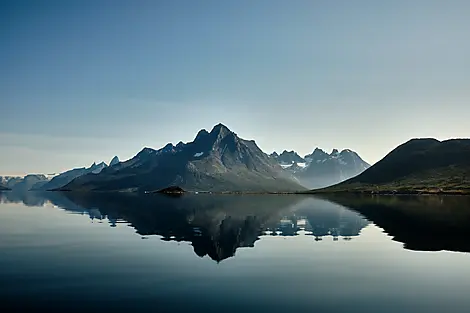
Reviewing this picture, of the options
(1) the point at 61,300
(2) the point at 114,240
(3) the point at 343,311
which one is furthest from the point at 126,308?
(2) the point at 114,240

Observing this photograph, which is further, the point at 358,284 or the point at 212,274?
the point at 212,274

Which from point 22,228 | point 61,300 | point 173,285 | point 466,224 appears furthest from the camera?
point 466,224

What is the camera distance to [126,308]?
95.7ft

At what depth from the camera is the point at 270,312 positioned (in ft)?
94.9

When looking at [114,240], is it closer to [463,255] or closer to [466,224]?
[463,255]

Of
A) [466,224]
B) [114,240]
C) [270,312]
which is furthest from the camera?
[466,224]

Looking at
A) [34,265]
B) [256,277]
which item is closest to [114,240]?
[34,265]

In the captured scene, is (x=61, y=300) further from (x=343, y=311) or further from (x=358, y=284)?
(x=358, y=284)

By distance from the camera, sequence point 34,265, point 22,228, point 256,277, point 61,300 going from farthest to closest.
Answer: point 22,228 < point 34,265 < point 256,277 < point 61,300

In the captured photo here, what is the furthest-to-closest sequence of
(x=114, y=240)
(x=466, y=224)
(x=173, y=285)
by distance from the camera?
1. (x=466, y=224)
2. (x=114, y=240)
3. (x=173, y=285)

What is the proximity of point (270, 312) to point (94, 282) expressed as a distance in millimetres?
18091

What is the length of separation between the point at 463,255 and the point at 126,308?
46305 millimetres

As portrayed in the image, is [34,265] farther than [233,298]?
Yes

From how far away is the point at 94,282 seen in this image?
122ft
